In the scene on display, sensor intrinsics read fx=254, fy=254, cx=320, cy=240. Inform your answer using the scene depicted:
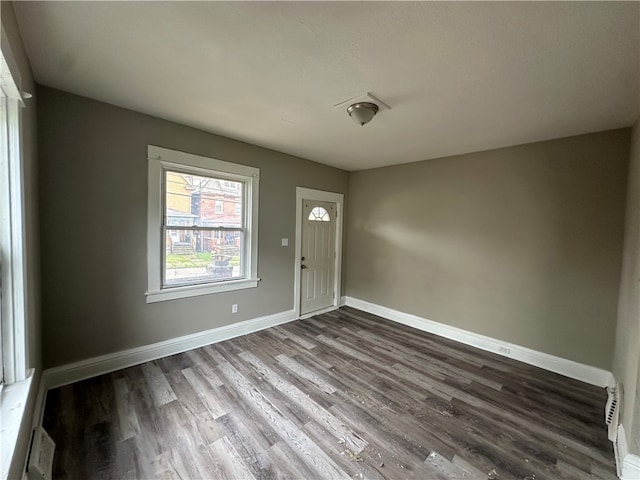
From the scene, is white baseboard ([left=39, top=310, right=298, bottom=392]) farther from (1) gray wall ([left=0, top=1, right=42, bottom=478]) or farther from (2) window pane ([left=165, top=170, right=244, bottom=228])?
(2) window pane ([left=165, top=170, right=244, bottom=228])

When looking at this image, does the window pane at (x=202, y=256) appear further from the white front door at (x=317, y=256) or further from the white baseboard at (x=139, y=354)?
the white front door at (x=317, y=256)

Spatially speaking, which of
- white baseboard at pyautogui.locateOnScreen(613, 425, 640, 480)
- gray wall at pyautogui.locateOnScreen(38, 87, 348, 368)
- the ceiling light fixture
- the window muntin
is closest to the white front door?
the window muntin

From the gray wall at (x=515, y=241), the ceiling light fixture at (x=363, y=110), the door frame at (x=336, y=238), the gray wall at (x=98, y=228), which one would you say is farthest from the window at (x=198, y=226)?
the gray wall at (x=515, y=241)

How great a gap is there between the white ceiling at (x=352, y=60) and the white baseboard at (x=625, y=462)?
2.37m

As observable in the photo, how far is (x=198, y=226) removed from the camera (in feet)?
9.87

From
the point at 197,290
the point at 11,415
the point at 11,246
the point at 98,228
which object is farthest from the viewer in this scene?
the point at 197,290

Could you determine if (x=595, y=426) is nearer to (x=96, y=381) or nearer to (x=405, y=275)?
(x=405, y=275)

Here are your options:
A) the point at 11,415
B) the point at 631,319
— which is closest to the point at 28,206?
the point at 11,415

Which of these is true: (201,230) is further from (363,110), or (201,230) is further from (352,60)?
(352,60)

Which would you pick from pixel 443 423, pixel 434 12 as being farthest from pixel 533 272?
pixel 434 12

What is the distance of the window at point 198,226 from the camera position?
267 centimetres

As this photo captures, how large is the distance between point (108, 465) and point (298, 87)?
2.81 metres

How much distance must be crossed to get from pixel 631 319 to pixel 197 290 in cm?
398

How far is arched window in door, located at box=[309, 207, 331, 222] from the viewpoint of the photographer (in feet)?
14.0
